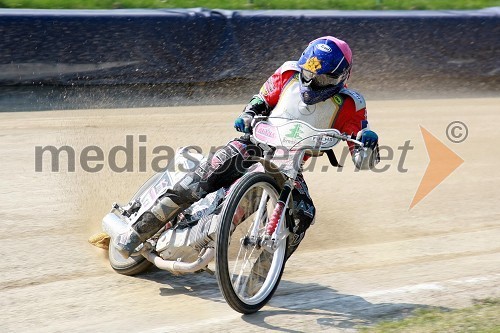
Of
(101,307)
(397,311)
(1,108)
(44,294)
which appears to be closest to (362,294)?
(397,311)

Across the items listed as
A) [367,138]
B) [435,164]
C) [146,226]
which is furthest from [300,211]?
[435,164]

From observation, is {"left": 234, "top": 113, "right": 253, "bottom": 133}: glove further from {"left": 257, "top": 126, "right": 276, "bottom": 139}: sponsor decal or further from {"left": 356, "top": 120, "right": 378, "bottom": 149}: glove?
{"left": 356, "top": 120, "right": 378, "bottom": 149}: glove

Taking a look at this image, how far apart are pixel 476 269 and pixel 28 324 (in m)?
3.31

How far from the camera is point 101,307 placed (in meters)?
4.93

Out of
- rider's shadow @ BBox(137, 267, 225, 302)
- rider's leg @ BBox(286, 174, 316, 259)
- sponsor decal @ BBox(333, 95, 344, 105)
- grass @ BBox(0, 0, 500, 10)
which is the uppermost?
grass @ BBox(0, 0, 500, 10)

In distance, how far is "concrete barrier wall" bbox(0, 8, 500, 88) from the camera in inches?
430

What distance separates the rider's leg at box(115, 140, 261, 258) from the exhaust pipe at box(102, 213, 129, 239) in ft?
0.23

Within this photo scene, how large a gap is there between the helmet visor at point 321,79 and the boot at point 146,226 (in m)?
1.20

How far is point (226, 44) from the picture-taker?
39.4 feet

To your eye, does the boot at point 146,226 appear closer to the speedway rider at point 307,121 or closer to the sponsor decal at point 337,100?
the speedway rider at point 307,121

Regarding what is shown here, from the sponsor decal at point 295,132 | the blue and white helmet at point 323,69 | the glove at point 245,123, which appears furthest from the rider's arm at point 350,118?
the glove at point 245,123

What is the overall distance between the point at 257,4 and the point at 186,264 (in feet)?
29.1

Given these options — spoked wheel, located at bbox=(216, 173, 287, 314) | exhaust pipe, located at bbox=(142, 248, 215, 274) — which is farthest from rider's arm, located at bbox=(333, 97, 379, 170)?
exhaust pipe, located at bbox=(142, 248, 215, 274)

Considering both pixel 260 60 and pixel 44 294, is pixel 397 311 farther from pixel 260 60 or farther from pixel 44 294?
pixel 260 60
